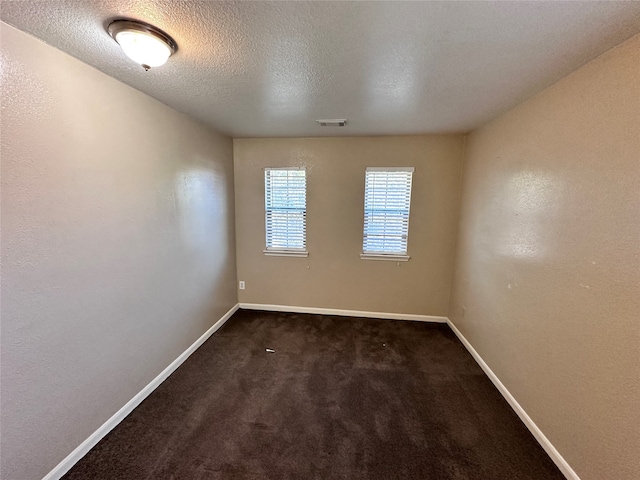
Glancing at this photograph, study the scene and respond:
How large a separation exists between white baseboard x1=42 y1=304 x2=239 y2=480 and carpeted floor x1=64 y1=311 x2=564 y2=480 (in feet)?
0.14

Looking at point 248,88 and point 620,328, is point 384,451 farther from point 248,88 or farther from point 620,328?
point 248,88

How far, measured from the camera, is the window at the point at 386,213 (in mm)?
3420

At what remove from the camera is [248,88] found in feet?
6.39

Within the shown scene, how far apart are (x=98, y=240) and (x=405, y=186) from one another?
3.05 meters

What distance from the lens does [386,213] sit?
349 centimetres

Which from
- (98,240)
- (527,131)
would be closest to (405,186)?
(527,131)

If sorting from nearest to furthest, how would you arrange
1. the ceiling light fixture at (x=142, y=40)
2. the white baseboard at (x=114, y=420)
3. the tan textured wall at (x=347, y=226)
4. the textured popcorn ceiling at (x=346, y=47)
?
the textured popcorn ceiling at (x=346, y=47) → the ceiling light fixture at (x=142, y=40) → the white baseboard at (x=114, y=420) → the tan textured wall at (x=347, y=226)

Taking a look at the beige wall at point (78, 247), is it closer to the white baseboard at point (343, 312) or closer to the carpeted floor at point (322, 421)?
the carpeted floor at point (322, 421)

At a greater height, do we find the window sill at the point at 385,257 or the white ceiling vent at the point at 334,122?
the white ceiling vent at the point at 334,122

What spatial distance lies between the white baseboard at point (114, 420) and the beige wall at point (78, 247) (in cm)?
4

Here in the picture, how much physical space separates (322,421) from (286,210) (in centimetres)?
244

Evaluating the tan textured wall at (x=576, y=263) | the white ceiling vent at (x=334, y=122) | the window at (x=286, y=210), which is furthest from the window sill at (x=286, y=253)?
the tan textured wall at (x=576, y=263)

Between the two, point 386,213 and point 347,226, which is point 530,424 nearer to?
point 386,213

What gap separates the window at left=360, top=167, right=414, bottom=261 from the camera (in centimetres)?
342
